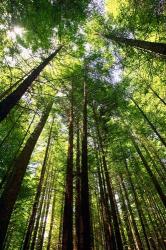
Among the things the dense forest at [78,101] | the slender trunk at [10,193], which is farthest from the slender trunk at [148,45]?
the slender trunk at [10,193]

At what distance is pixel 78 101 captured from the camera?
526 inches

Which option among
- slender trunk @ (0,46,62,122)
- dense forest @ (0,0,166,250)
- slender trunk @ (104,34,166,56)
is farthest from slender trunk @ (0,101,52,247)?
slender trunk @ (104,34,166,56)

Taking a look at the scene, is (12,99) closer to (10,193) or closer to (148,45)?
(10,193)

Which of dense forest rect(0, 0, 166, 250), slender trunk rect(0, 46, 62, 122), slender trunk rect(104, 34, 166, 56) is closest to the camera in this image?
slender trunk rect(0, 46, 62, 122)

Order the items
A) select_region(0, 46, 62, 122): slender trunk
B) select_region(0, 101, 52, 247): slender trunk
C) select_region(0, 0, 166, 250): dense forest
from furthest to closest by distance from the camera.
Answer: select_region(0, 0, 166, 250): dense forest → select_region(0, 101, 52, 247): slender trunk → select_region(0, 46, 62, 122): slender trunk

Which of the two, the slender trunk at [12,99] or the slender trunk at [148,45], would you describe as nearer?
the slender trunk at [12,99]

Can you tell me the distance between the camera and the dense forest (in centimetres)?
739

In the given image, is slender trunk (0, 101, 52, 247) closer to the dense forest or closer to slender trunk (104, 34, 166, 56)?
the dense forest

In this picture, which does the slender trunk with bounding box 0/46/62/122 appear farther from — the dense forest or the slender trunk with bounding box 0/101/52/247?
the slender trunk with bounding box 0/101/52/247

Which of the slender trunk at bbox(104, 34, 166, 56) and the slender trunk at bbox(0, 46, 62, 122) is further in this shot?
the slender trunk at bbox(104, 34, 166, 56)

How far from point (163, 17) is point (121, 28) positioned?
3.43 meters

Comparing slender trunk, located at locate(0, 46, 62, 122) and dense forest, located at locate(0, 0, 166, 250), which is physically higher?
dense forest, located at locate(0, 0, 166, 250)

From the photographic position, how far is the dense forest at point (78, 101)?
739 centimetres

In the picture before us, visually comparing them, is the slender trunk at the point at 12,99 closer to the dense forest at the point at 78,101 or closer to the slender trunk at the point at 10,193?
the dense forest at the point at 78,101
